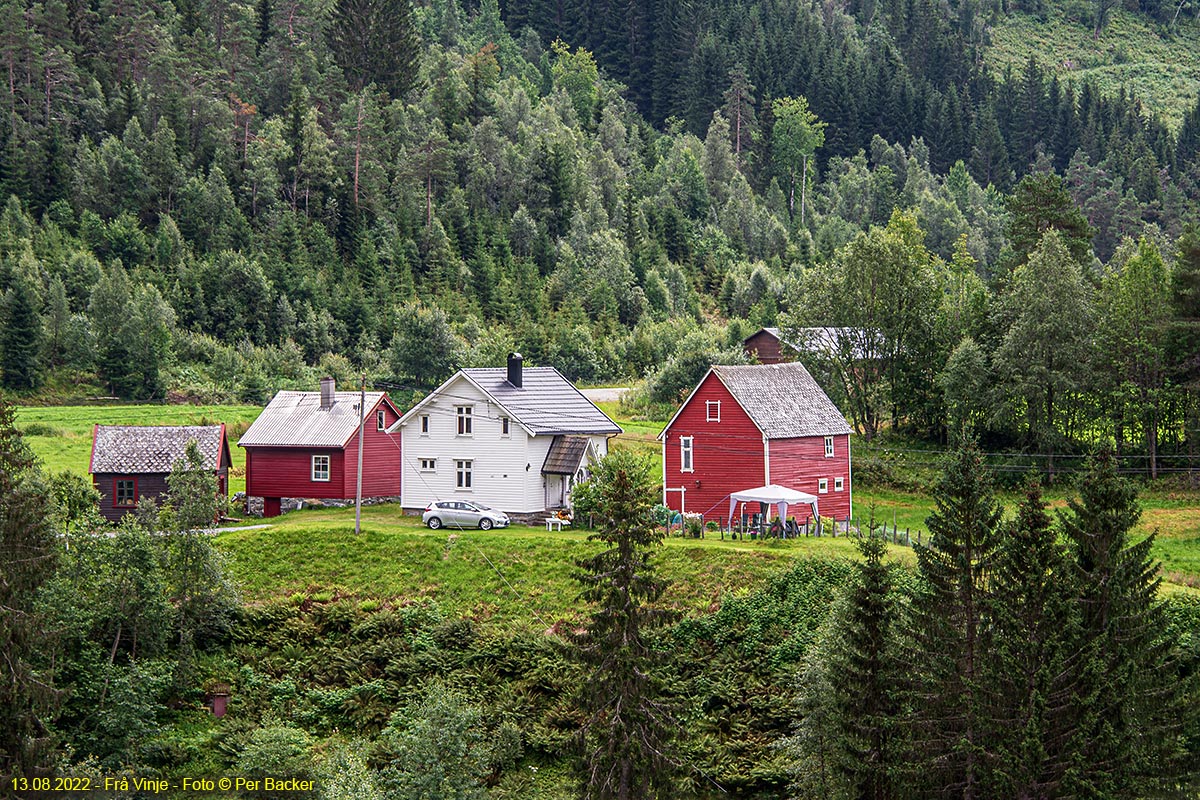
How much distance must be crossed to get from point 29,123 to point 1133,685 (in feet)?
299

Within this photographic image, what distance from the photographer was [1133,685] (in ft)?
114

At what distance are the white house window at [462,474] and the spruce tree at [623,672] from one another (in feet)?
64.3

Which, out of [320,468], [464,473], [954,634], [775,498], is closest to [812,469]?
[775,498]

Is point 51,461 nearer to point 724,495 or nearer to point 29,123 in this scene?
point 724,495

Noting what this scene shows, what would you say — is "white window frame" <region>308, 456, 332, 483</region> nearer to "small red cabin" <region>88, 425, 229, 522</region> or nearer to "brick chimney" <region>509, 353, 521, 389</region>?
"small red cabin" <region>88, 425, 229, 522</region>

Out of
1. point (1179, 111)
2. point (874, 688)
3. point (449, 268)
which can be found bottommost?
point (874, 688)

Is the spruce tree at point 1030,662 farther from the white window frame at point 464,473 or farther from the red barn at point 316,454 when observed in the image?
the red barn at point 316,454

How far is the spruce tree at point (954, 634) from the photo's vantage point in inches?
1330

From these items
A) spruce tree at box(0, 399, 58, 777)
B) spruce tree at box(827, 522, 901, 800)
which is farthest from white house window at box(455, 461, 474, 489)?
spruce tree at box(827, 522, 901, 800)

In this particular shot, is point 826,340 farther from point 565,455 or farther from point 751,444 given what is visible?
point 565,455

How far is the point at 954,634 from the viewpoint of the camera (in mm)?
34594

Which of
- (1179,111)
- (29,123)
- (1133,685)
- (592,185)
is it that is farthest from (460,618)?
(1179,111)

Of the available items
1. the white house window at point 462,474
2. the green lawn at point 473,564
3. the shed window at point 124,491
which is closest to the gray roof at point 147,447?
the shed window at point 124,491

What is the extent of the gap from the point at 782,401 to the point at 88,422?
36157 mm
